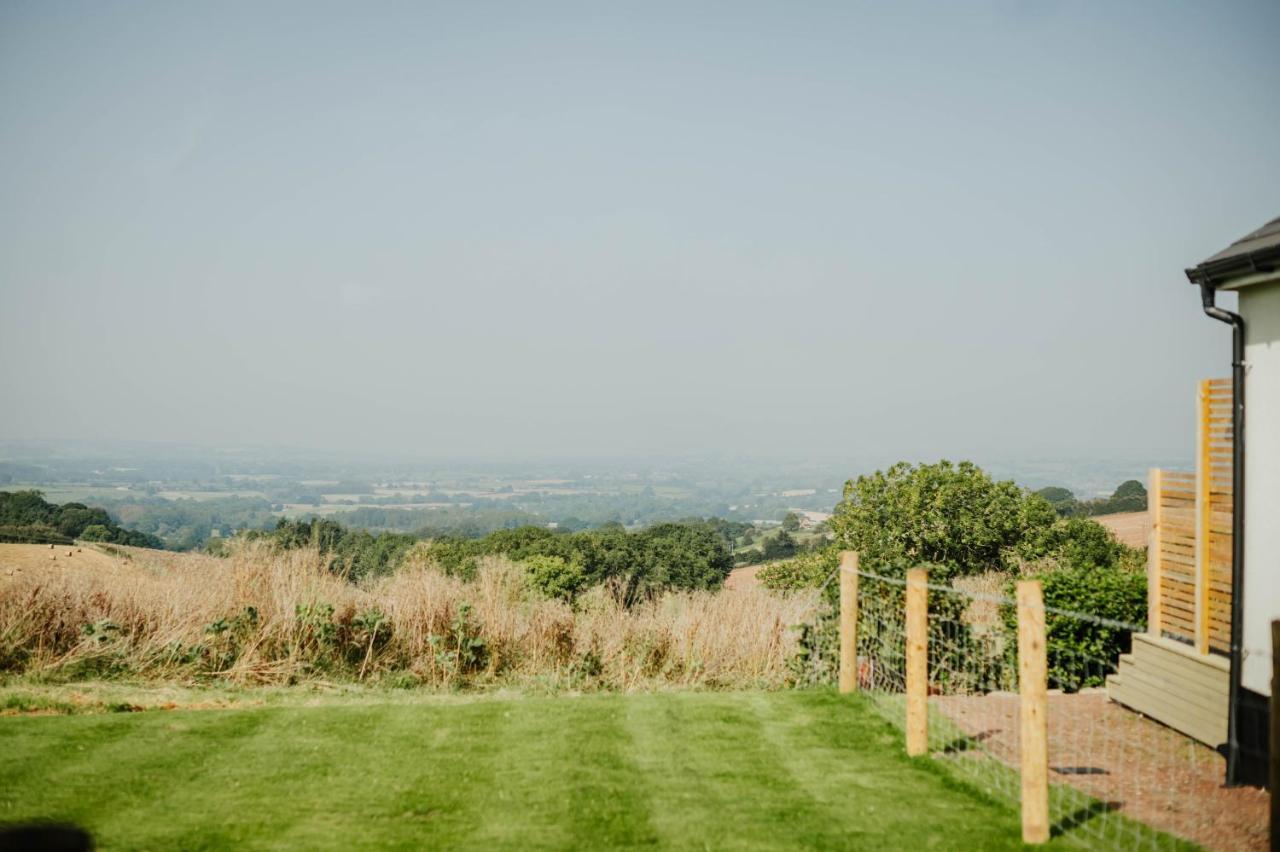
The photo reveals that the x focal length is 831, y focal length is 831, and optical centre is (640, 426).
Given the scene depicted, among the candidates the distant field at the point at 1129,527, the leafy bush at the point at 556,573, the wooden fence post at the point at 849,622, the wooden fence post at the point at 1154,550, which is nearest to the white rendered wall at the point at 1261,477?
the wooden fence post at the point at 1154,550

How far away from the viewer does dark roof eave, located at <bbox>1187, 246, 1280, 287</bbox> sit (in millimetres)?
6266

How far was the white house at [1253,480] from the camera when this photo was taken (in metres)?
6.41

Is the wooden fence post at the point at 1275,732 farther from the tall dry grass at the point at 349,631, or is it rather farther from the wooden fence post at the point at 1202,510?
the tall dry grass at the point at 349,631

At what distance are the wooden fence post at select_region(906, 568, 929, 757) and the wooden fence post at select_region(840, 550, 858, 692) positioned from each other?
1682mm

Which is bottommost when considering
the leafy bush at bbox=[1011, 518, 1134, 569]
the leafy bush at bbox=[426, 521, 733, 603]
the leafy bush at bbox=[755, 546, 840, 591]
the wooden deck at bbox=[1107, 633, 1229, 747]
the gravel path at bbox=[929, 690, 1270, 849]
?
the leafy bush at bbox=[426, 521, 733, 603]

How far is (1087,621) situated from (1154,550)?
6.05ft

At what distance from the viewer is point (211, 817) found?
17.6ft

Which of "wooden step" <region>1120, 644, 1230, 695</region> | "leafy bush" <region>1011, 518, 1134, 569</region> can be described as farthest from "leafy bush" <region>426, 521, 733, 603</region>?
"wooden step" <region>1120, 644, 1230, 695</region>

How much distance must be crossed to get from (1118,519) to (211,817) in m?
57.4

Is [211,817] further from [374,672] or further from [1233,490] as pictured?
[1233,490]

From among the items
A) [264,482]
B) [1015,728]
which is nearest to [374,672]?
[1015,728]

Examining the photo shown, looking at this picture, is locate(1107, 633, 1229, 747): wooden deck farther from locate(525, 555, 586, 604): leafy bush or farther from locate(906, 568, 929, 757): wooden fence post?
locate(525, 555, 586, 604): leafy bush

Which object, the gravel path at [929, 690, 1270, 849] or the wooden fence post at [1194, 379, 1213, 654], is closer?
the gravel path at [929, 690, 1270, 849]

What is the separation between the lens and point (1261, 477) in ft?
21.5
